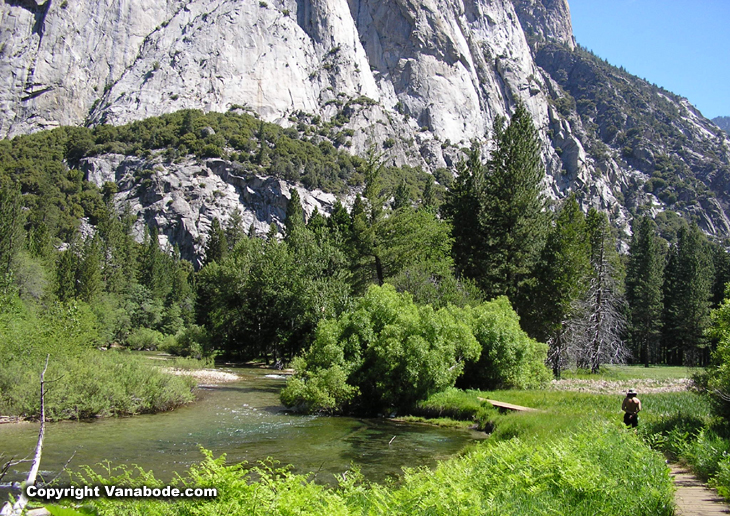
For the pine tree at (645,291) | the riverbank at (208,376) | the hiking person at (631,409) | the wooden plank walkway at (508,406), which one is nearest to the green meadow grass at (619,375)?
the wooden plank walkway at (508,406)

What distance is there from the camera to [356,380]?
24.4 m

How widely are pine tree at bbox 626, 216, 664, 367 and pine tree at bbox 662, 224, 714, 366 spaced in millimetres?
1375

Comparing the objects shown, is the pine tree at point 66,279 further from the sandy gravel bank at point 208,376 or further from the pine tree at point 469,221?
the pine tree at point 469,221

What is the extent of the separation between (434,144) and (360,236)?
428 ft

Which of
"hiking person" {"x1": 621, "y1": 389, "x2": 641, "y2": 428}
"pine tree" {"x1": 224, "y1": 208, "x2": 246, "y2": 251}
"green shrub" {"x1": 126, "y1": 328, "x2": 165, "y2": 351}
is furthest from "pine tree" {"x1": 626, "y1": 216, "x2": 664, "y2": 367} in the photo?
"pine tree" {"x1": 224, "y1": 208, "x2": 246, "y2": 251}

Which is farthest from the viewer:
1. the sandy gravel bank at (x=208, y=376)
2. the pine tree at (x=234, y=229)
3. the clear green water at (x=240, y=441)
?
the pine tree at (x=234, y=229)

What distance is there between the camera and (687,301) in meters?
65.1

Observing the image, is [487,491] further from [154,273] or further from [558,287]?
[154,273]

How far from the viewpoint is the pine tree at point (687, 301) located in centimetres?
6412

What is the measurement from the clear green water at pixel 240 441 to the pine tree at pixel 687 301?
188 ft

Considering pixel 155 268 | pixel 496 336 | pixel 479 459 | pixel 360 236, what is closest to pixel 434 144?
pixel 155 268

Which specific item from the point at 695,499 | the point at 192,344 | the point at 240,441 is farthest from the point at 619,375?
the point at 192,344

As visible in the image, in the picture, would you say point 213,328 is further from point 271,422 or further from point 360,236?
point 271,422

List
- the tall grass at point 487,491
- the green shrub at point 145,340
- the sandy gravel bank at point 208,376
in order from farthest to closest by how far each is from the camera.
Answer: the green shrub at point 145,340 < the sandy gravel bank at point 208,376 < the tall grass at point 487,491
